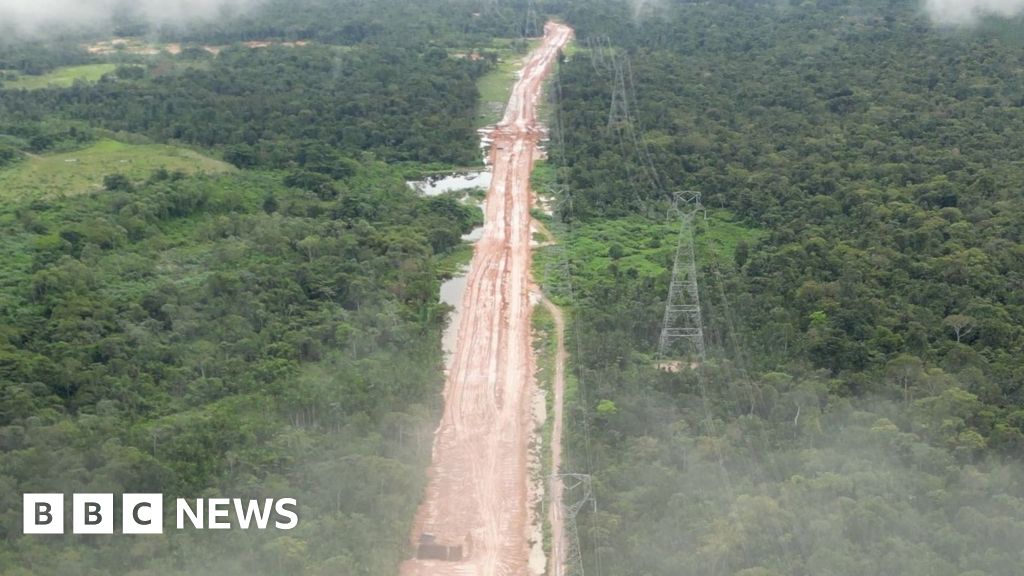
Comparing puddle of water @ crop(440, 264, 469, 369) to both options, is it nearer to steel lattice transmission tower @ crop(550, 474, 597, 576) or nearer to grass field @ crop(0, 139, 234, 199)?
steel lattice transmission tower @ crop(550, 474, 597, 576)

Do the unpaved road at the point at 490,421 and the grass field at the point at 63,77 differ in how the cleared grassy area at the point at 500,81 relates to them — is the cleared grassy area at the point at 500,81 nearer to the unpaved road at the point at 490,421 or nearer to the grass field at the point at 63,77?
the unpaved road at the point at 490,421

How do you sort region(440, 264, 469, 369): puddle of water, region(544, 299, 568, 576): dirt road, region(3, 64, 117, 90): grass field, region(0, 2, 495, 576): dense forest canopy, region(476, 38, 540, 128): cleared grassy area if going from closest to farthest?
region(544, 299, 568, 576): dirt road → region(0, 2, 495, 576): dense forest canopy → region(440, 264, 469, 369): puddle of water → region(476, 38, 540, 128): cleared grassy area → region(3, 64, 117, 90): grass field

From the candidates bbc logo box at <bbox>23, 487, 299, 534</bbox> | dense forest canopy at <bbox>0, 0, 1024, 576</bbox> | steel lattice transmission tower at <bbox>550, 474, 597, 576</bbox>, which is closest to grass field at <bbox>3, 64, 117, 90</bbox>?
dense forest canopy at <bbox>0, 0, 1024, 576</bbox>

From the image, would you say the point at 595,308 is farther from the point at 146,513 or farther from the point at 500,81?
the point at 500,81

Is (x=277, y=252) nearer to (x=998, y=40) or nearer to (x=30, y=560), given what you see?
(x=30, y=560)

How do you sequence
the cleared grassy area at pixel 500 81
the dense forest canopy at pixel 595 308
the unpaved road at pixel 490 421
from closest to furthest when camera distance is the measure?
the dense forest canopy at pixel 595 308 → the unpaved road at pixel 490 421 → the cleared grassy area at pixel 500 81

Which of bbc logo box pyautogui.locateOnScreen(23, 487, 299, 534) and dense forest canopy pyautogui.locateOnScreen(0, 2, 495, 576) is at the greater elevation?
dense forest canopy pyautogui.locateOnScreen(0, 2, 495, 576)

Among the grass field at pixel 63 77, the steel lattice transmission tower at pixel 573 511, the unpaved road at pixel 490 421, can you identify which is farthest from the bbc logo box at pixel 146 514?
the grass field at pixel 63 77

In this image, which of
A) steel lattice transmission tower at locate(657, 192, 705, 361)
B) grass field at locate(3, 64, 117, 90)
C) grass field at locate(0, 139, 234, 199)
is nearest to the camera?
steel lattice transmission tower at locate(657, 192, 705, 361)
